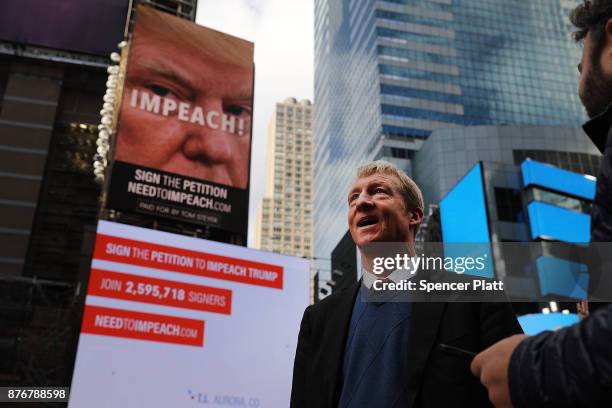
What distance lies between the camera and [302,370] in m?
2.55

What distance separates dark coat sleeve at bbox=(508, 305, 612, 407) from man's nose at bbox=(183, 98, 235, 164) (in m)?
14.0

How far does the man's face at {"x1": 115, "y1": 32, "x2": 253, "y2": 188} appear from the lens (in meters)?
13.9

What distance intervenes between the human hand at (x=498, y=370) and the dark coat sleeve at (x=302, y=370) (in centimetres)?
146

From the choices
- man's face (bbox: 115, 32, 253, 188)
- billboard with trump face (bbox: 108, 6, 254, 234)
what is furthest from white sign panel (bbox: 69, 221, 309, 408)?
man's face (bbox: 115, 32, 253, 188)

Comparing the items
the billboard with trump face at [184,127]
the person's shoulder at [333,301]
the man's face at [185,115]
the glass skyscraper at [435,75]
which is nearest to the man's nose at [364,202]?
the person's shoulder at [333,301]

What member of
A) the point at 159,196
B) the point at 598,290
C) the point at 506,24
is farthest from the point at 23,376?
the point at 506,24

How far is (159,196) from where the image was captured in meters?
13.4

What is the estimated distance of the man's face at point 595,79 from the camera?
55.6 inches

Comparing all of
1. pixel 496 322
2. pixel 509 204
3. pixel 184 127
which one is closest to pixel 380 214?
pixel 496 322

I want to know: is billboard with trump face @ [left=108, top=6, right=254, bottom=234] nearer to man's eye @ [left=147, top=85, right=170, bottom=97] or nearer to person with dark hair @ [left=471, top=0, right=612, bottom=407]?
man's eye @ [left=147, top=85, right=170, bottom=97]

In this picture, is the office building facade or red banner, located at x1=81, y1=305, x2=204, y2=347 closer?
red banner, located at x1=81, y1=305, x2=204, y2=347

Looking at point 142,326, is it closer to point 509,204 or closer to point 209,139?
point 209,139

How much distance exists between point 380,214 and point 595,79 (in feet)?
4.37

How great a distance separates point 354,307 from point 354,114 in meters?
70.4
